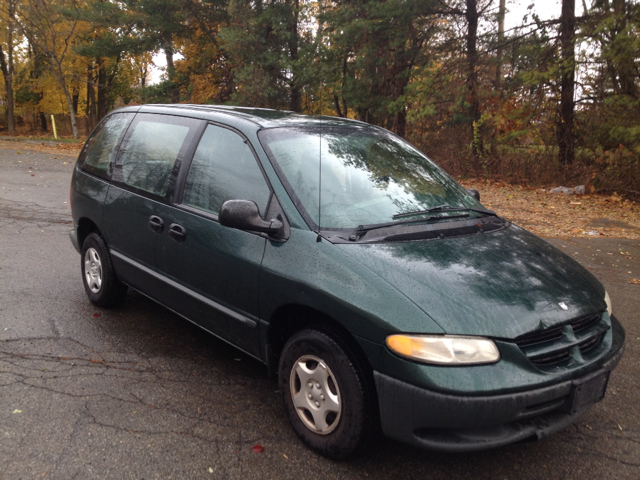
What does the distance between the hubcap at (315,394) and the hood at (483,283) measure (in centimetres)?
56

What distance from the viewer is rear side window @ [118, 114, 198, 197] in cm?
379

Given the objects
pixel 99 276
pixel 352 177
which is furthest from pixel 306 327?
pixel 99 276

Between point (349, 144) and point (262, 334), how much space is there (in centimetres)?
144

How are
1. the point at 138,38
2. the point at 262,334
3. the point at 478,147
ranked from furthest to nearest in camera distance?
the point at 138,38 < the point at 478,147 < the point at 262,334

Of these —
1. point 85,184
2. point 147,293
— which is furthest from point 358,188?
point 85,184

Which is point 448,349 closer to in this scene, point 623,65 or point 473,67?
point 623,65

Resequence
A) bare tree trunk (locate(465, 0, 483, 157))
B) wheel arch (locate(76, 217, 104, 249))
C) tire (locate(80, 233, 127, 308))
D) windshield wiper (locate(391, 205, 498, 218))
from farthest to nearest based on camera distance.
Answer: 1. bare tree trunk (locate(465, 0, 483, 157))
2. wheel arch (locate(76, 217, 104, 249))
3. tire (locate(80, 233, 127, 308))
4. windshield wiper (locate(391, 205, 498, 218))

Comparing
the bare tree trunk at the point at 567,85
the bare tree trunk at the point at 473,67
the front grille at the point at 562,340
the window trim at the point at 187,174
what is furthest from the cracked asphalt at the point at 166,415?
the bare tree trunk at the point at 473,67

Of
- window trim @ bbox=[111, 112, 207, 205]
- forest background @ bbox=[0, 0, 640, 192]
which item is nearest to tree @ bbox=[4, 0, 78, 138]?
forest background @ bbox=[0, 0, 640, 192]

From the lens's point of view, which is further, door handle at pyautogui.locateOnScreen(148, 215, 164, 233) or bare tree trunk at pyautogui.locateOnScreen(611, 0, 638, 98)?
bare tree trunk at pyautogui.locateOnScreen(611, 0, 638, 98)

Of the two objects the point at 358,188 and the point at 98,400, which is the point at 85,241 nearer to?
the point at 98,400

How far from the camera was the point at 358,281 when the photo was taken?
2533 millimetres

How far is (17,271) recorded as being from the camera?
18.3ft

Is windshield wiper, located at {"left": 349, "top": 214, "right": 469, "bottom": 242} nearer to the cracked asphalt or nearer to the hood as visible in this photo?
the hood
